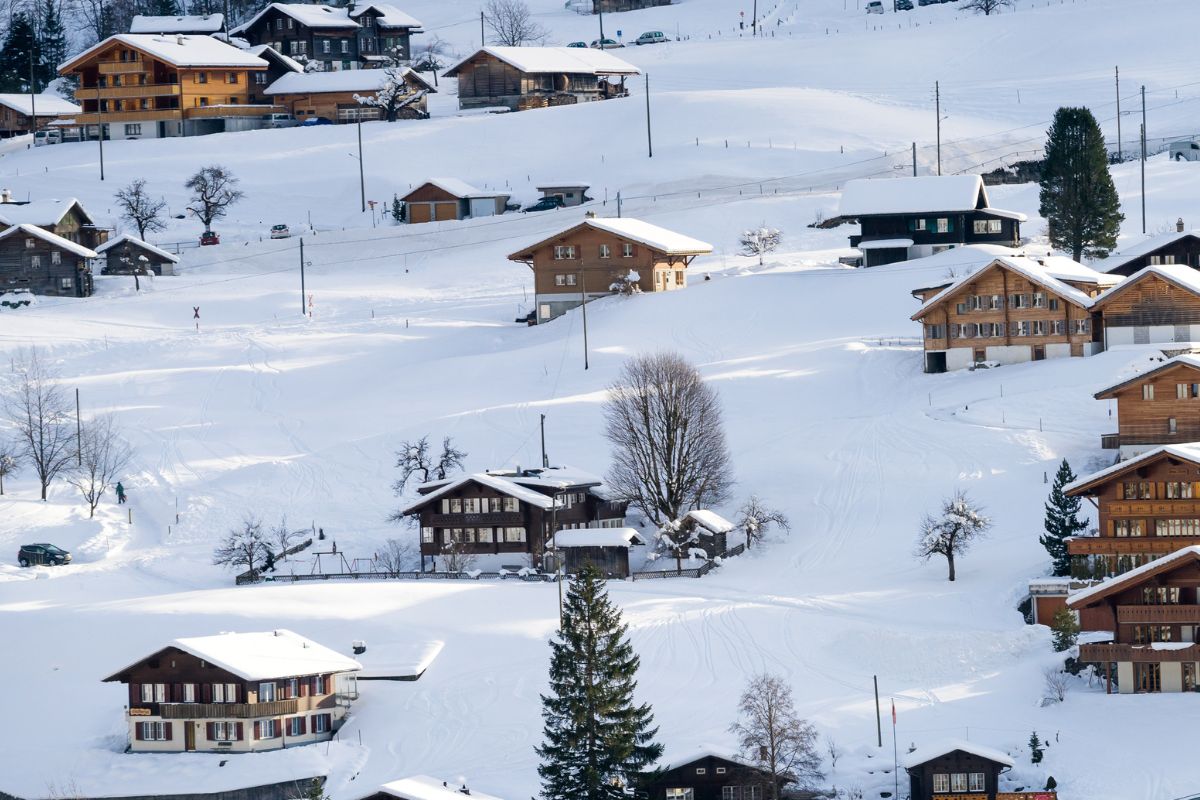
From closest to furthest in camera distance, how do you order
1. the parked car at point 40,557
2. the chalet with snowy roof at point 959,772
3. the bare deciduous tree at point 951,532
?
the chalet with snowy roof at point 959,772
the bare deciduous tree at point 951,532
the parked car at point 40,557

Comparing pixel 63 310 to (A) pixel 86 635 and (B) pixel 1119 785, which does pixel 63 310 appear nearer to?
(A) pixel 86 635

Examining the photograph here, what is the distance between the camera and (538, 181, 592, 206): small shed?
114 metres

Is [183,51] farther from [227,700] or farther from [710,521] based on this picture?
[227,700]

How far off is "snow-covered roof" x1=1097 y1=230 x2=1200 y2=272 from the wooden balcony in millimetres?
33385

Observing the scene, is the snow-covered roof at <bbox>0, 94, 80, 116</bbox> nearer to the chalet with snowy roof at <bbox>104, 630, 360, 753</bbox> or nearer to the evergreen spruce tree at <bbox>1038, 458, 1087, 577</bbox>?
the chalet with snowy roof at <bbox>104, 630, 360, 753</bbox>

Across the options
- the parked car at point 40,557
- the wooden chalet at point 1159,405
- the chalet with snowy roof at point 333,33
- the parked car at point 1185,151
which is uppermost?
the chalet with snowy roof at point 333,33

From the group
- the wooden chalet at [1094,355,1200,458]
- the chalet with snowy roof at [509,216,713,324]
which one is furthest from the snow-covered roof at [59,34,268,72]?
the wooden chalet at [1094,355,1200,458]

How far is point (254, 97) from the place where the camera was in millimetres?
135875

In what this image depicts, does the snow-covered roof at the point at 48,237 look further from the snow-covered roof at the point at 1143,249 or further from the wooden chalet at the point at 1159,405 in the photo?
the wooden chalet at the point at 1159,405

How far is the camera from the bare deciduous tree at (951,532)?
207ft

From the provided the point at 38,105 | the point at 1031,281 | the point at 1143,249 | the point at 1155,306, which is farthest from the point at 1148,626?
the point at 38,105

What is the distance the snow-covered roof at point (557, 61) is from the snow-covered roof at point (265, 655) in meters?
78.0

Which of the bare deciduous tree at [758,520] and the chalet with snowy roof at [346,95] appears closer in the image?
the bare deciduous tree at [758,520]

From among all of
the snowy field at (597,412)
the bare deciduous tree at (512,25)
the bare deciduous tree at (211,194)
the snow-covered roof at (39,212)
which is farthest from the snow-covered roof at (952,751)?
the bare deciduous tree at (512,25)
